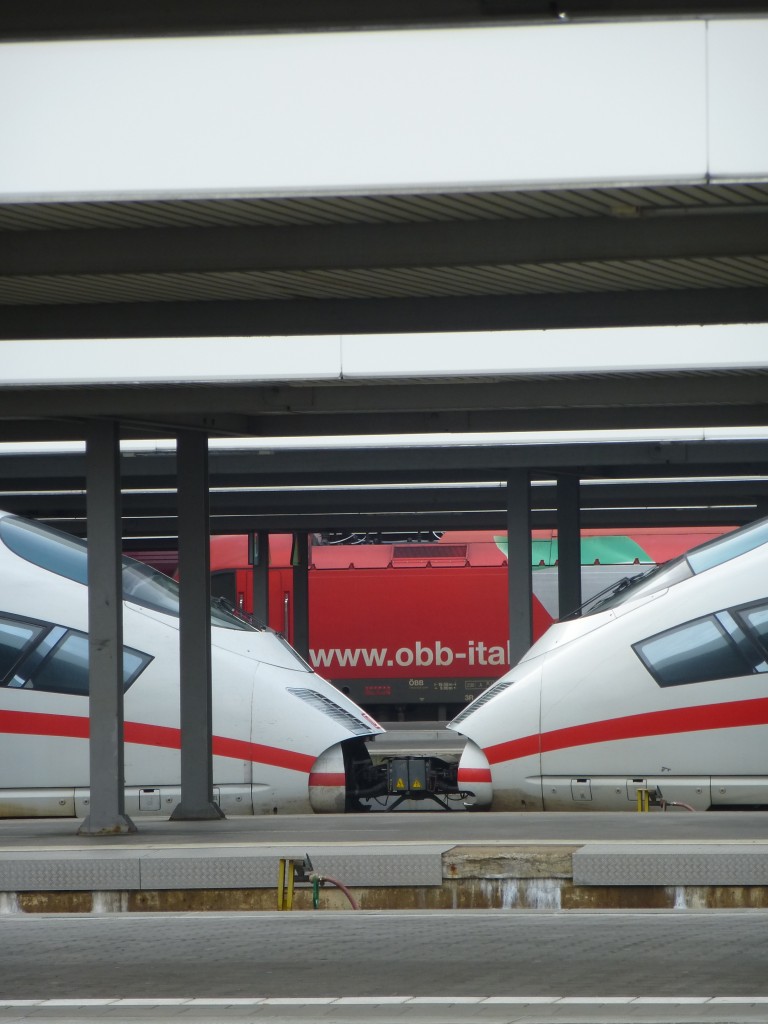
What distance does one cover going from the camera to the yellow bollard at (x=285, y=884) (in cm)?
951

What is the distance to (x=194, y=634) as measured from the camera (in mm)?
12594

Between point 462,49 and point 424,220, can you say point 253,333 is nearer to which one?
point 424,220

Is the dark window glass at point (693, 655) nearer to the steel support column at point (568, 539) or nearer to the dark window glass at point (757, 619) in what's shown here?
the dark window glass at point (757, 619)

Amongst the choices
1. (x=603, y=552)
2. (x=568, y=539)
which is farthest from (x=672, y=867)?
(x=603, y=552)

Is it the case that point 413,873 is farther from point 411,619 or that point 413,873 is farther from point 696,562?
point 411,619

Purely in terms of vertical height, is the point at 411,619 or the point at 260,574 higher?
the point at 260,574

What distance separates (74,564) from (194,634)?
7.83ft

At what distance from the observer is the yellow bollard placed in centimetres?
951

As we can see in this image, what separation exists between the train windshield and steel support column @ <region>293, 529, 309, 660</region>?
1060 cm

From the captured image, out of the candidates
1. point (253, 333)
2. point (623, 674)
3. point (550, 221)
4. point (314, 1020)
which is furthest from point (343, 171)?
point (623, 674)

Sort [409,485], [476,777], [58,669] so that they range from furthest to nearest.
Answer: [409,485]
[58,669]
[476,777]

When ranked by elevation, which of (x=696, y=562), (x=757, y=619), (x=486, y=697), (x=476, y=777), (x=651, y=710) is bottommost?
(x=476, y=777)

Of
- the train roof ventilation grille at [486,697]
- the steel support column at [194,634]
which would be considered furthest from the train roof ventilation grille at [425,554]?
the steel support column at [194,634]

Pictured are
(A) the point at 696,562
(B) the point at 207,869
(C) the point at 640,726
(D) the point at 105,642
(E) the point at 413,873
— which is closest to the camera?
(E) the point at 413,873
